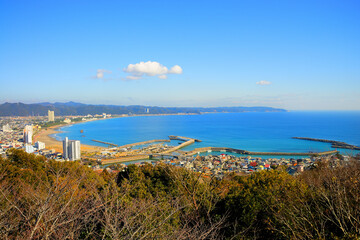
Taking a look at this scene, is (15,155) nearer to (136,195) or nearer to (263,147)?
(136,195)

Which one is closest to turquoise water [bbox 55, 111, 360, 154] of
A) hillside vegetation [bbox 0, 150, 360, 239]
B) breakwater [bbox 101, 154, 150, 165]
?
breakwater [bbox 101, 154, 150, 165]

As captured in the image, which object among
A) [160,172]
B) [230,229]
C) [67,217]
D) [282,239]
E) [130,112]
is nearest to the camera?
[67,217]

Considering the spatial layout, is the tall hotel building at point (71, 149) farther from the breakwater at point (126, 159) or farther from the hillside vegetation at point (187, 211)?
the hillside vegetation at point (187, 211)

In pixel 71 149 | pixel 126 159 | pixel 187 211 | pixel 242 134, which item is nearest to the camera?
pixel 187 211

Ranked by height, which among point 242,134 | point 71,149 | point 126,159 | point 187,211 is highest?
point 187,211

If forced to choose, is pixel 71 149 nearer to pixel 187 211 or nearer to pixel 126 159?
pixel 126 159

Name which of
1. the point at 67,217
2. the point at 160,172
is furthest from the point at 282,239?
the point at 160,172

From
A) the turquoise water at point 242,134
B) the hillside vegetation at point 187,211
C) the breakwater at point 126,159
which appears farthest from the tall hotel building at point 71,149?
the hillside vegetation at point 187,211

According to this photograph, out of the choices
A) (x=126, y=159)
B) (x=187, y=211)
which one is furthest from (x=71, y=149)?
(x=187, y=211)
